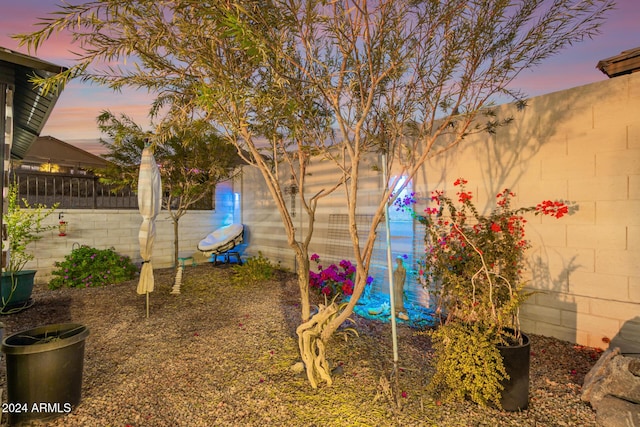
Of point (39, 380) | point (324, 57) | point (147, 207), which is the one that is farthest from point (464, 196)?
point (39, 380)

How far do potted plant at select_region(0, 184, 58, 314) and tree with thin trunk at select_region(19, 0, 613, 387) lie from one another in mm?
Result: 2982

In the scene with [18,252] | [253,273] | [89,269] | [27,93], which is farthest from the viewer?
[253,273]

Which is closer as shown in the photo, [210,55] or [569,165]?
[210,55]

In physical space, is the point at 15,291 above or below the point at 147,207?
below

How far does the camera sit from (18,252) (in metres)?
5.61

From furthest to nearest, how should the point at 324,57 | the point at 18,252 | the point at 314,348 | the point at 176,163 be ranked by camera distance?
the point at 176,163 < the point at 18,252 < the point at 324,57 < the point at 314,348

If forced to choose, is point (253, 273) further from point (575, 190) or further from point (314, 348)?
point (575, 190)

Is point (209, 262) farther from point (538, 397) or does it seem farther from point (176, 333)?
point (538, 397)

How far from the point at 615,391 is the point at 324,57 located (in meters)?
3.45

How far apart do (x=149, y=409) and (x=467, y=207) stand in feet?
12.7

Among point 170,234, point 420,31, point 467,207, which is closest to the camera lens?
point 420,31

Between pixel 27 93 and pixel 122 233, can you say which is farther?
pixel 122 233

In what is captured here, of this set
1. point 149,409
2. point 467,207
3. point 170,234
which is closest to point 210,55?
point 149,409

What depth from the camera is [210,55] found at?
2.51m
